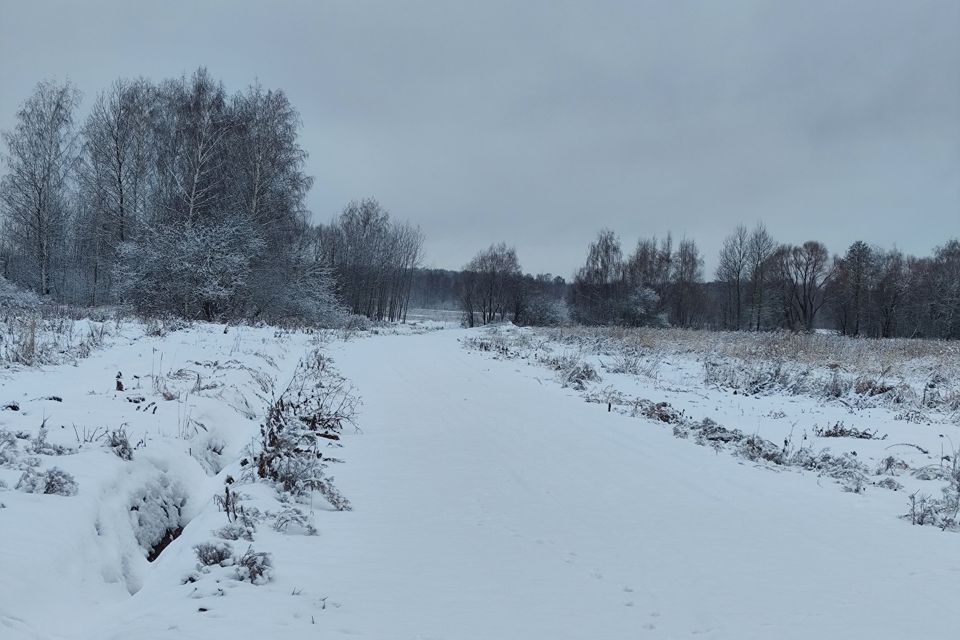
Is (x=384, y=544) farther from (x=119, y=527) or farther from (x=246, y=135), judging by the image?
(x=246, y=135)

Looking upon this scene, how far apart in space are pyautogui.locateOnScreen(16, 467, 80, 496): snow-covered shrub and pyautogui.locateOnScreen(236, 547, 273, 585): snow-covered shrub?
1.29 m

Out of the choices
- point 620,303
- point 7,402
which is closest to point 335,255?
point 620,303

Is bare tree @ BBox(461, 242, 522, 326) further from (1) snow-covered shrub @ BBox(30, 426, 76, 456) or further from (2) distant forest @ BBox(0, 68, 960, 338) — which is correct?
(1) snow-covered shrub @ BBox(30, 426, 76, 456)

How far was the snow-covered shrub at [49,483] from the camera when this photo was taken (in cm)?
327

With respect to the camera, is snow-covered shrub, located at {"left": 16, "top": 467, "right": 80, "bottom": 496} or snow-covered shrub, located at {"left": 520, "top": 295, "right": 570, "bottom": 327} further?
snow-covered shrub, located at {"left": 520, "top": 295, "right": 570, "bottom": 327}

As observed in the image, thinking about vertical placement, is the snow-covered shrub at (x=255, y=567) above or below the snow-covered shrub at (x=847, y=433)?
below

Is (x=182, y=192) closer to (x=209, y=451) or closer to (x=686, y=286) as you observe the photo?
(x=209, y=451)

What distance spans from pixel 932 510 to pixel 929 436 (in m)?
4.42

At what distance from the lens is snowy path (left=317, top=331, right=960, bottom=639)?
2.69 metres

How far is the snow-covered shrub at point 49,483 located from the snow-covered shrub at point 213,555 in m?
1.02

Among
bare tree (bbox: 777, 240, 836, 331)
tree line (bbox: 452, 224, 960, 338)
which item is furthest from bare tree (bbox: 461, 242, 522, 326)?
bare tree (bbox: 777, 240, 836, 331)

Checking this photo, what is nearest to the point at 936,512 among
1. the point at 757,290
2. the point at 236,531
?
the point at 236,531

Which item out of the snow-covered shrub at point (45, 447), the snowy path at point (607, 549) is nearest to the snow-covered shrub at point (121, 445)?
the snow-covered shrub at point (45, 447)

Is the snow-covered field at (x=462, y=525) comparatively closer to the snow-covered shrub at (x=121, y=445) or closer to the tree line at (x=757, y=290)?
the snow-covered shrub at (x=121, y=445)
